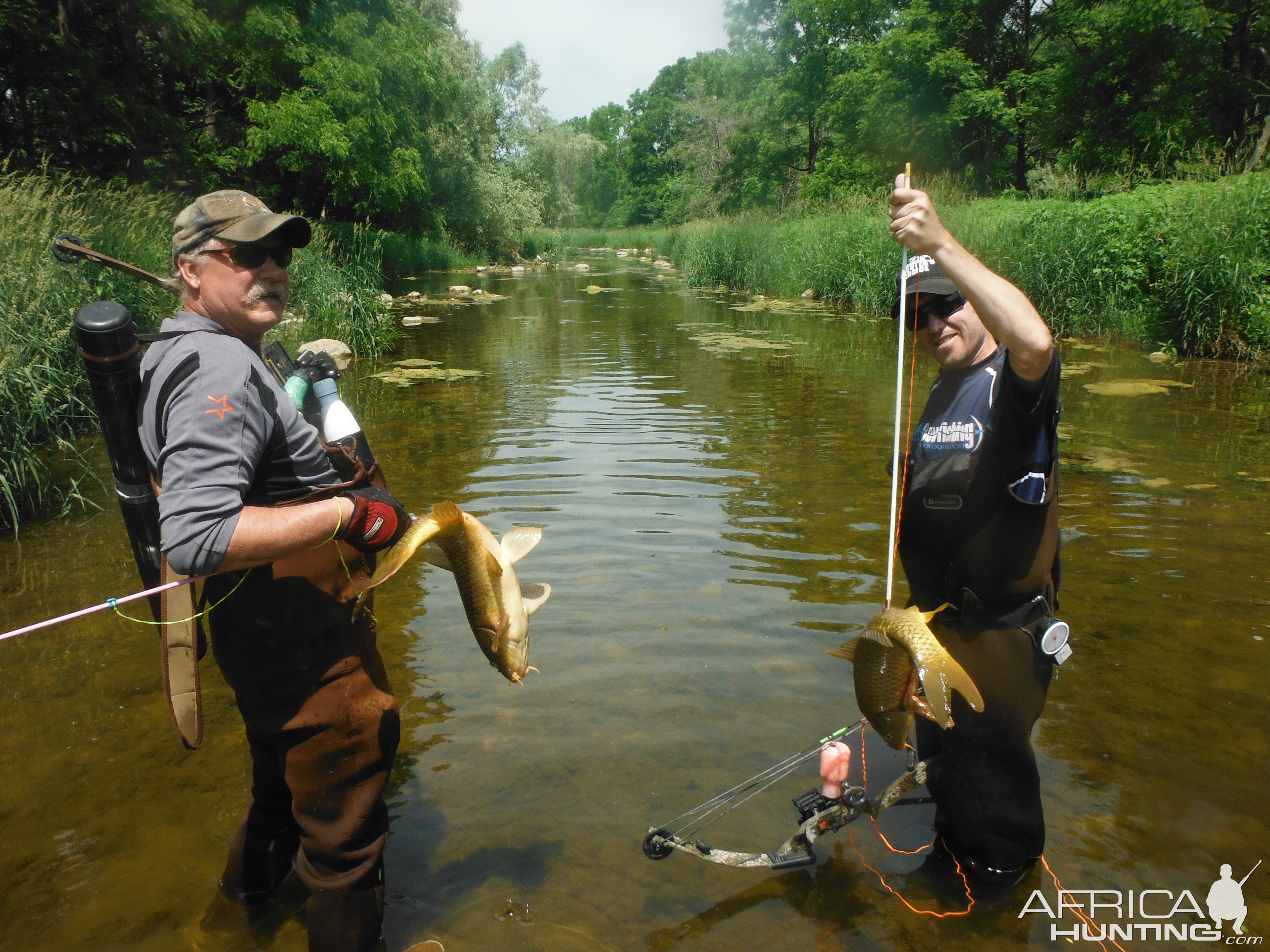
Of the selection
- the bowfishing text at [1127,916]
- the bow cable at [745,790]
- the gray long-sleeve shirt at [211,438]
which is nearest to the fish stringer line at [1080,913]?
the bowfishing text at [1127,916]

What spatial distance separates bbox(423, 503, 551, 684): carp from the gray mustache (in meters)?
0.84

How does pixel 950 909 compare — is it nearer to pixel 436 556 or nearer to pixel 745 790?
pixel 745 790

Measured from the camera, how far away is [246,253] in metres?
2.34

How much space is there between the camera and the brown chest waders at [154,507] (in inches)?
85.7

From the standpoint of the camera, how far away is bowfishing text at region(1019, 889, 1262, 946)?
3100mm

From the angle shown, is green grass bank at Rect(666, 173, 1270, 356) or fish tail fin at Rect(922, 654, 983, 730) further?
green grass bank at Rect(666, 173, 1270, 356)

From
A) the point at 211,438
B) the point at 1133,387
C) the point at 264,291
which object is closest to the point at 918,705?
the point at 211,438

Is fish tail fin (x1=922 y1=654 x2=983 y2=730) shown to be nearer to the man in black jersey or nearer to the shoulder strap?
the man in black jersey

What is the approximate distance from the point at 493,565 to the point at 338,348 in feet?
46.8

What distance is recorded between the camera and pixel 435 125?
1437 inches

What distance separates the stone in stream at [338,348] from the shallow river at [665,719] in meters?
6.96

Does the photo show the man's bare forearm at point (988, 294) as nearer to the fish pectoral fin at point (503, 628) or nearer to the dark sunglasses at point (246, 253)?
the fish pectoral fin at point (503, 628)

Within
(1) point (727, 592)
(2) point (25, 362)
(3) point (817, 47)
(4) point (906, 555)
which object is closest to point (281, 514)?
(4) point (906, 555)

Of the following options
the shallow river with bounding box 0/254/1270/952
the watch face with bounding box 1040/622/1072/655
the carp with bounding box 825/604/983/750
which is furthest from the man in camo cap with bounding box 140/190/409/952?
the watch face with bounding box 1040/622/1072/655
